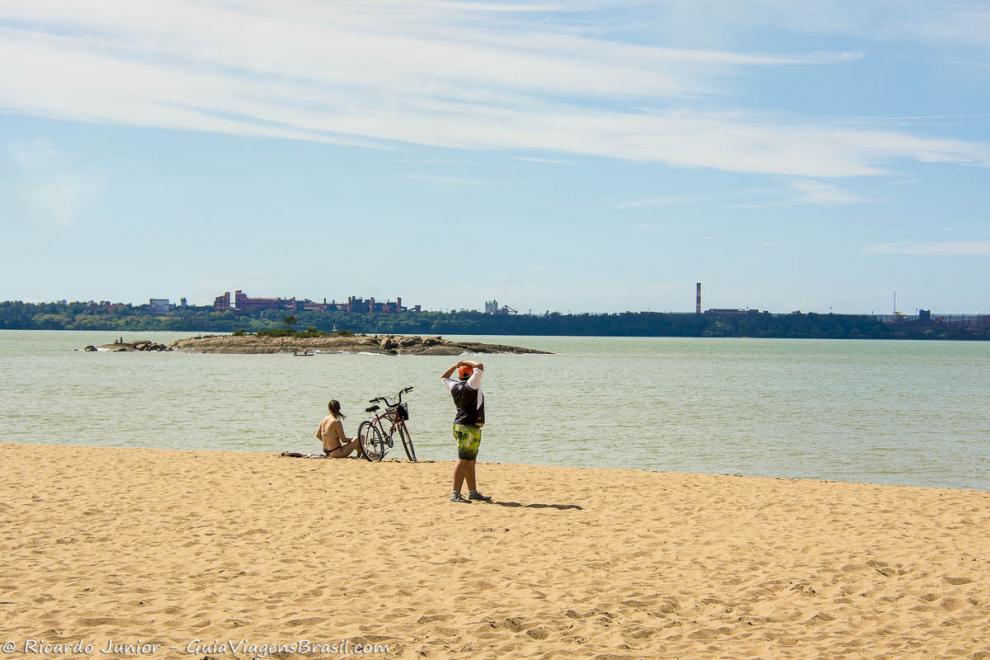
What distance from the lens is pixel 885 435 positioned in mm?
35656

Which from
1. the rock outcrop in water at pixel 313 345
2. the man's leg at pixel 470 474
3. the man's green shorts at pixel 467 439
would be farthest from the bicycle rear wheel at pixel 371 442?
the rock outcrop in water at pixel 313 345

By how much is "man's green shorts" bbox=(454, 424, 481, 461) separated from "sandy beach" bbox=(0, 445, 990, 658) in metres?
0.89

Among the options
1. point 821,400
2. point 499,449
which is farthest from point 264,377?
point 499,449

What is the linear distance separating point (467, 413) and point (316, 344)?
430 feet

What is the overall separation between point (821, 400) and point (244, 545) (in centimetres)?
5054

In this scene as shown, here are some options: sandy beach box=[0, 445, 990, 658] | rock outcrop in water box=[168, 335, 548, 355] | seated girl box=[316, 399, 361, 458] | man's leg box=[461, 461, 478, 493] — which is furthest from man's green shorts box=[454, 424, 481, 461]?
rock outcrop in water box=[168, 335, 548, 355]

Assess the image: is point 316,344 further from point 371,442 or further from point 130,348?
point 371,442

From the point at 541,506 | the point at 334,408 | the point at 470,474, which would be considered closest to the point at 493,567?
the point at 541,506

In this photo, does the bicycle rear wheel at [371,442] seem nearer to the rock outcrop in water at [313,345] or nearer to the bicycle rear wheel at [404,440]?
the bicycle rear wheel at [404,440]

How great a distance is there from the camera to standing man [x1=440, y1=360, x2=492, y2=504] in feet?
46.5

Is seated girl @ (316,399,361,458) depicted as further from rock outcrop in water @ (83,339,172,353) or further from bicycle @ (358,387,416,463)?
rock outcrop in water @ (83,339,172,353)

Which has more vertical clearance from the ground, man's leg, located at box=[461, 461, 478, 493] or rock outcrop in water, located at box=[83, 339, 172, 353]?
man's leg, located at box=[461, 461, 478, 493]

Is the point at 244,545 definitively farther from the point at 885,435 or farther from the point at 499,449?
the point at 885,435

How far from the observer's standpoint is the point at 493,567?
34.1ft
